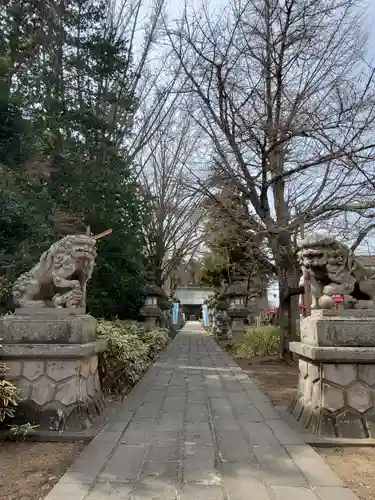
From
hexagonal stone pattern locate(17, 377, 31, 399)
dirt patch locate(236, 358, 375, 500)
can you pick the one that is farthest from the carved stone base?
hexagonal stone pattern locate(17, 377, 31, 399)

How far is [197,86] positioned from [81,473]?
812cm

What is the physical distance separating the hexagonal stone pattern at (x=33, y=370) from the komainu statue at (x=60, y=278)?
59 cm

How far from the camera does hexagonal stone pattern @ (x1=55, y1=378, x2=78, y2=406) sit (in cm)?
421

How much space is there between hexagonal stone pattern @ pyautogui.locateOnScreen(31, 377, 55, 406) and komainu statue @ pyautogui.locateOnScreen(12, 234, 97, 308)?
0.77 m

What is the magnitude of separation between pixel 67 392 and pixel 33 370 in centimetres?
39

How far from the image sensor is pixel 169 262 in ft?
69.6

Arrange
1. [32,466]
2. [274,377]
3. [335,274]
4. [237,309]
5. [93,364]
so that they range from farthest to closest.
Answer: [237,309] < [274,377] < [93,364] < [335,274] < [32,466]

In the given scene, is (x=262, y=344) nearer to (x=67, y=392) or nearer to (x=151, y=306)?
(x=151, y=306)

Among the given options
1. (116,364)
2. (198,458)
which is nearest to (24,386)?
(198,458)

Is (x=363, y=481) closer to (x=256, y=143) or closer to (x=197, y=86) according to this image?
(x=256, y=143)

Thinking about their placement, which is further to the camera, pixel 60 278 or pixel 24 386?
pixel 60 278

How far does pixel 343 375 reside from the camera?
416 centimetres

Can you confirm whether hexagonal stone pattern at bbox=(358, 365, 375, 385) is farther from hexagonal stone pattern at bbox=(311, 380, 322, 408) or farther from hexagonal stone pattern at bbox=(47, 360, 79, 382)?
hexagonal stone pattern at bbox=(47, 360, 79, 382)

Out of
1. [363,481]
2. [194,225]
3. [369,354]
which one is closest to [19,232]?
[369,354]
